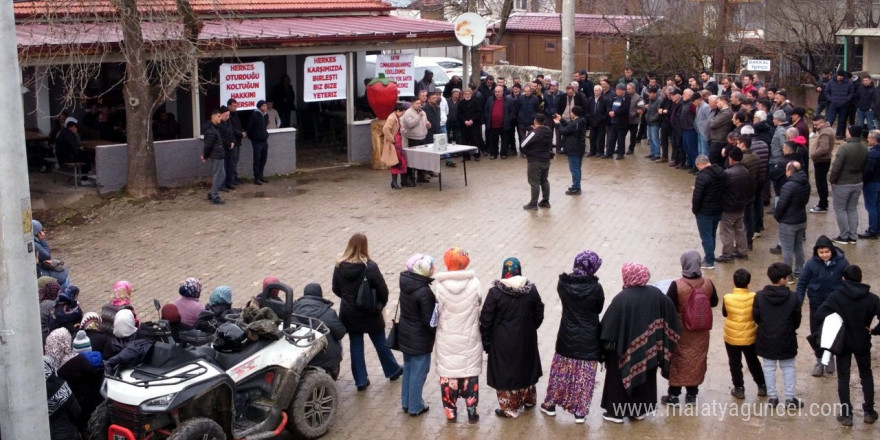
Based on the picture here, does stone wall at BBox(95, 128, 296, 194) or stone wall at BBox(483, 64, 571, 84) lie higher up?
stone wall at BBox(483, 64, 571, 84)

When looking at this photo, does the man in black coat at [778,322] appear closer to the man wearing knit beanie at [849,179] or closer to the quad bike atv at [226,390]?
the quad bike atv at [226,390]

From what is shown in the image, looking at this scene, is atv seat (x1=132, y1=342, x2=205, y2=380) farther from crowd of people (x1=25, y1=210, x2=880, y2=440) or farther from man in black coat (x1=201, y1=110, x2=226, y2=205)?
man in black coat (x1=201, y1=110, x2=226, y2=205)

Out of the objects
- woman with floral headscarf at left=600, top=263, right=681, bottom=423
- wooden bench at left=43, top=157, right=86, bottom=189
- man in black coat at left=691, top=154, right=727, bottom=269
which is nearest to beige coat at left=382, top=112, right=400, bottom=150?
wooden bench at left=43, top=157, right=86, bottom=189

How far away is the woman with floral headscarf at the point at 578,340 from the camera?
8.59 metres

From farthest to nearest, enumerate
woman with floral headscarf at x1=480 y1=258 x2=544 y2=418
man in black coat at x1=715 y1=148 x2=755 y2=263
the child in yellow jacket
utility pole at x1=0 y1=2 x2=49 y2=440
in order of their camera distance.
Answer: man in black coat at x1=715 y1=148 x2=755 y2=263, the child in yellow jacket, woman with floral headscarf at x1=480 y1=258 x2=544 y2=418, utility pole at x1=0 y1=2 x2=49 y2=440

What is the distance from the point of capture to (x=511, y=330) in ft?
28.5

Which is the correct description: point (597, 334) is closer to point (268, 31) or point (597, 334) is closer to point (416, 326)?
point (416, 326)

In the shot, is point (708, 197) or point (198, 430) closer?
point (198, 430)

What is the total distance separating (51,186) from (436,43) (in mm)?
7889

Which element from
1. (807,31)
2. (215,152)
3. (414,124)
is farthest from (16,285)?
(807,31)

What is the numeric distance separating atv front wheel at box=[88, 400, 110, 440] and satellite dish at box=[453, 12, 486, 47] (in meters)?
14.5

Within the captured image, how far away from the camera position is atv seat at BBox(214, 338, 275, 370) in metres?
8.16

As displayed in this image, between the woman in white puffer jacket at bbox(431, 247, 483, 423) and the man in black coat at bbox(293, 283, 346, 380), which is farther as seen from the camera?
the man in black coat at bbox(293, 283, 346, 380)

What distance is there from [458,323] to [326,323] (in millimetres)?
1141
